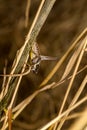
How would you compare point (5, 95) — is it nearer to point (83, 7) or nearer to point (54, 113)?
point (54, 113)

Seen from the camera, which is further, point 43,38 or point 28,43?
point 43,38

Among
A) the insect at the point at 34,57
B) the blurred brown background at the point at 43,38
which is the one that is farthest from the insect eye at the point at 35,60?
the blurred brown background at the point at 43,38

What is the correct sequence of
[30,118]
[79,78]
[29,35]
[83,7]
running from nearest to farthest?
[29,35], [30,118], [79,78], [83,7]

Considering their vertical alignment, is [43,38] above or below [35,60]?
below

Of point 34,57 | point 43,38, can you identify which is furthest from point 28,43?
point 43,38

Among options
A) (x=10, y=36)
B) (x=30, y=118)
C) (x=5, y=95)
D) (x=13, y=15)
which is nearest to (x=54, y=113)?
(x=30, y=118)

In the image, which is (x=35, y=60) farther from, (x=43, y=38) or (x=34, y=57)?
(x=43, y=38)

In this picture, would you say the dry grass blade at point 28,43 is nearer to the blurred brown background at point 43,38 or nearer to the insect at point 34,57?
the insect at point 34,57

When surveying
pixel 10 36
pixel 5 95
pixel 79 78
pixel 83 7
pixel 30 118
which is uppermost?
pixel 5 95

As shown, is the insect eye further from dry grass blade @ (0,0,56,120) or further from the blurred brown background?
the blurred brown background
